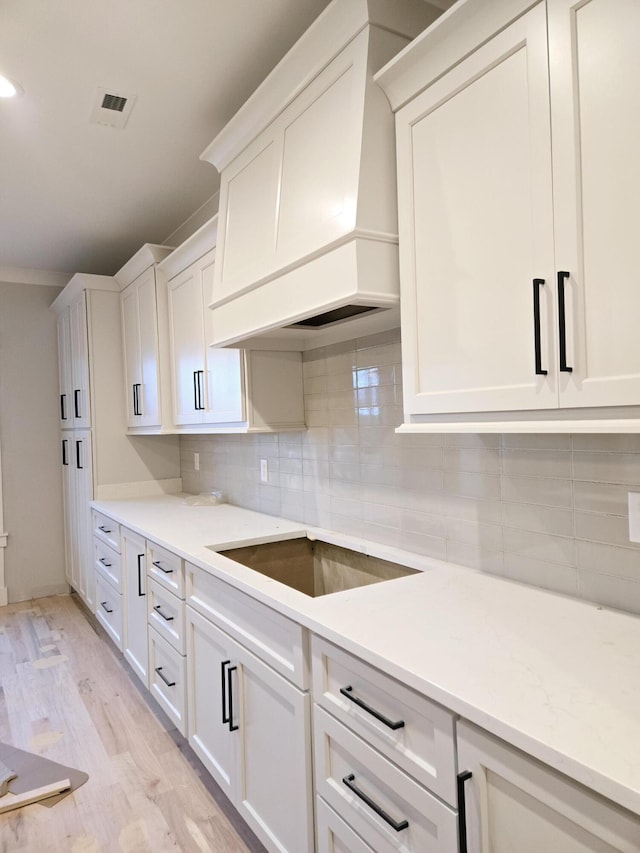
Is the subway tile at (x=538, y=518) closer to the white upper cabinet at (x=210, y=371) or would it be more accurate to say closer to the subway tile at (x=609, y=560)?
the subway tile at (x=609, y=560)

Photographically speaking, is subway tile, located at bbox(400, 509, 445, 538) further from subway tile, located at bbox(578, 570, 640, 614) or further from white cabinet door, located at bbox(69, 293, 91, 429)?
white cabinet door, located at bbox(69, 293, 91, 429)

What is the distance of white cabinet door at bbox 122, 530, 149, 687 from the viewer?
2.74 metres

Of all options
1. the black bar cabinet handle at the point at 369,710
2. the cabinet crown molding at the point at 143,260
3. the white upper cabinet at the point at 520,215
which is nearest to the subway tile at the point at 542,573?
the white upper cabinet at the point at 520,215

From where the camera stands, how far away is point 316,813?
143 centimetres

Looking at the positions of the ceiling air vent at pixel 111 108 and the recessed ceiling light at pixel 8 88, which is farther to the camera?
the ceiling air vent at pixel 111 108

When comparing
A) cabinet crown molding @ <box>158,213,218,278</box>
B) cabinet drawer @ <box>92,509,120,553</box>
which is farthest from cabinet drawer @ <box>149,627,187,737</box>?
cabinet crown molding @ <box>158,213,218,278</box>

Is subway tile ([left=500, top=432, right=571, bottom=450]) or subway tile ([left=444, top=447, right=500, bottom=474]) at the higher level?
subway tile ([left=500, top=432, right=571, bottom=450])

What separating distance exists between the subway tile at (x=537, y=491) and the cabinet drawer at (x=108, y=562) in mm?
2287

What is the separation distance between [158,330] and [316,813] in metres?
2.55

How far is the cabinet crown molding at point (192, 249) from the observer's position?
8.26 feet

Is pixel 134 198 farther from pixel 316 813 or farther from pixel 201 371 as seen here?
pixel 316 813

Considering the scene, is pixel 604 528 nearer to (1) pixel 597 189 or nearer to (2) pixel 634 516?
(2) pixel 634 516

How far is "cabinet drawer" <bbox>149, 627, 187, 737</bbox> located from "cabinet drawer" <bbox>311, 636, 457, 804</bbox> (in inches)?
42.8

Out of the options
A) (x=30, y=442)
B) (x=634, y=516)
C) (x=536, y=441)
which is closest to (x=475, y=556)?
(x=536, y=441)
